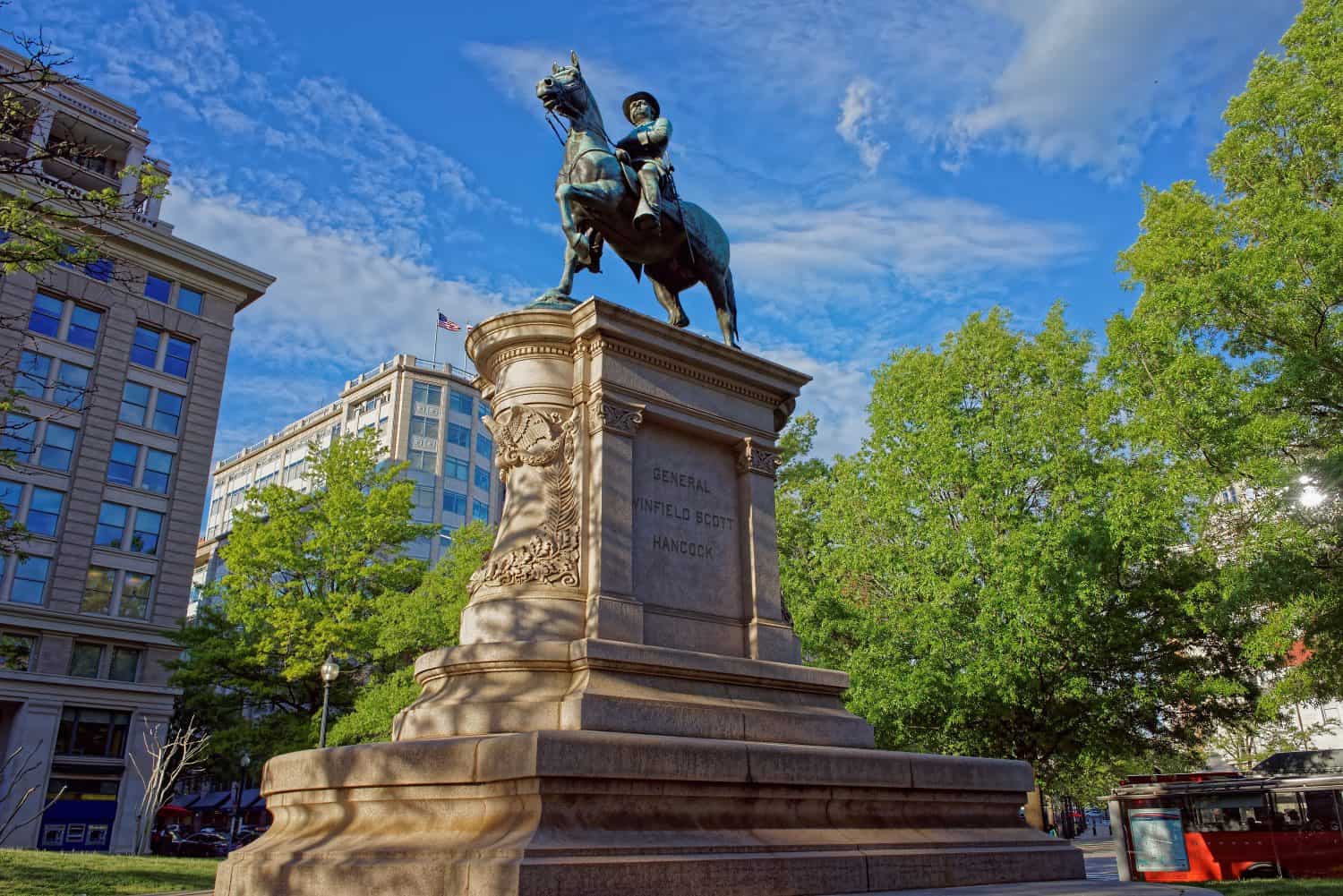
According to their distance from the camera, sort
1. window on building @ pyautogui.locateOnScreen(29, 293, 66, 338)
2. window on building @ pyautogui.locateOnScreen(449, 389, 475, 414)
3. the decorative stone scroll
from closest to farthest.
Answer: the decorative stone scroll, window on building @ pyautogui.locateOnScreen(29, 293, 66, 338), window on building @ pyautogui.locateOnScreen(449, 389, 475, 414)

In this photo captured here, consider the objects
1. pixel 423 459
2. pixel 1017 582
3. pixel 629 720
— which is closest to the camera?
pixel 629 720

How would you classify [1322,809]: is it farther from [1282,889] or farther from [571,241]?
[571,241]

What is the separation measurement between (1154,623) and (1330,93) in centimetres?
1326

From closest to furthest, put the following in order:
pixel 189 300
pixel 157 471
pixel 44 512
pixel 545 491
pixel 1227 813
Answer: pixel 545 491
pixel 1227 813
pixel 44 512
pixel 157 471
pixel 189 300

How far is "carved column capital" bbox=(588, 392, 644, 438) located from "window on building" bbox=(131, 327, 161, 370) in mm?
48390

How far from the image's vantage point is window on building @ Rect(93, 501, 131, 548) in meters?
48.5

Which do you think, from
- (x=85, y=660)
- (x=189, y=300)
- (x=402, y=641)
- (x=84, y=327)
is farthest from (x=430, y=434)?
(x=402, y=641)

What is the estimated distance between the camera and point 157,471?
5134 centimetres

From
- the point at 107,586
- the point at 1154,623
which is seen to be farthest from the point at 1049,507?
the point at 107,586

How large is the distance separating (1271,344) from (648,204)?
54.0ft

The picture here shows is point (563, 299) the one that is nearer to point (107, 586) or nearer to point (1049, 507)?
point (1049, 507)

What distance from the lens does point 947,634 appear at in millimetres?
24453

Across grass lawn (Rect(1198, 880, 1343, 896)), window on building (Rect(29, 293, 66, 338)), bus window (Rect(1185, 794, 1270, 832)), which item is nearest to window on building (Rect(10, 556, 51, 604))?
window on building (Rect(29, 293, 66, 338))

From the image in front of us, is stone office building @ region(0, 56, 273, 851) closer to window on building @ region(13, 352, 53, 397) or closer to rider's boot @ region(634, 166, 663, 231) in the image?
window on building @ region(13, 352, 53, 397)
